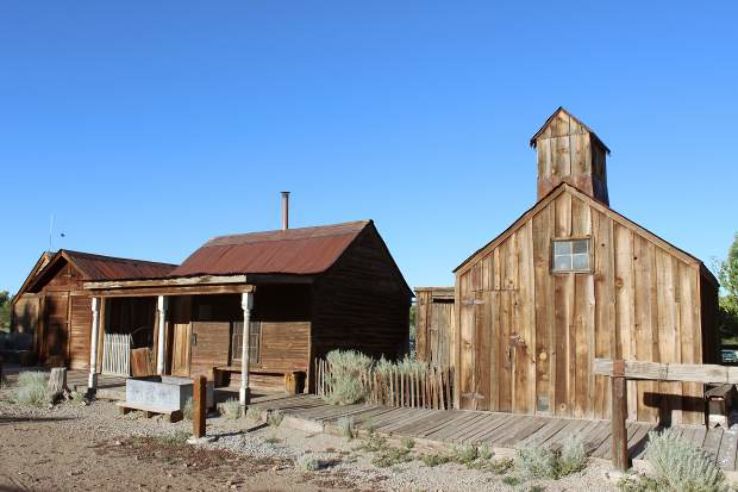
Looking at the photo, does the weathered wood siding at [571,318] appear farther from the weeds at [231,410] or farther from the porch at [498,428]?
the weeds at [231,410]

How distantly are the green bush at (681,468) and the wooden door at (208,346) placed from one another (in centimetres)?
1251

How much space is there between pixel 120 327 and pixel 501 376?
14156mm

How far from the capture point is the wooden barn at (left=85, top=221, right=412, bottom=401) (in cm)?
1606

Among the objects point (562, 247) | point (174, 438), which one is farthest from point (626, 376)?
point (174, 438)

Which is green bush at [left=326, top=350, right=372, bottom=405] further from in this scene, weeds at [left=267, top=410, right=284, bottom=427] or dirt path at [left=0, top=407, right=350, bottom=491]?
dirt path at [left=0, top=407, right=350, bottom=491]

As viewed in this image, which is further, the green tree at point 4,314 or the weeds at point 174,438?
the green tree at point 4,314

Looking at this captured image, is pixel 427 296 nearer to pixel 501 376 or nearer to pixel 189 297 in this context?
pixel 501 376

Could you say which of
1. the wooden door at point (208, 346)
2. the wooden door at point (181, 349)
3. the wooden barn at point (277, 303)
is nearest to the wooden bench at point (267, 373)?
the wooden barn at point (277, 303)

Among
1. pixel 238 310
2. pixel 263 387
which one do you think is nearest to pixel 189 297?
pixel 238 310

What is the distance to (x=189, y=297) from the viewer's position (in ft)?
61.6

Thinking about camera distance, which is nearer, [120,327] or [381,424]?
[381,424]

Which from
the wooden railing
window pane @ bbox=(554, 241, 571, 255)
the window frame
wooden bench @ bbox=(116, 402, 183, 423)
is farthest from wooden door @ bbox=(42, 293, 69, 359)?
the wooden railing

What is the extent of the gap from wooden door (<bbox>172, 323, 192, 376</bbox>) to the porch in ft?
19.2

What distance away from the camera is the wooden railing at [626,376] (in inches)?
308
